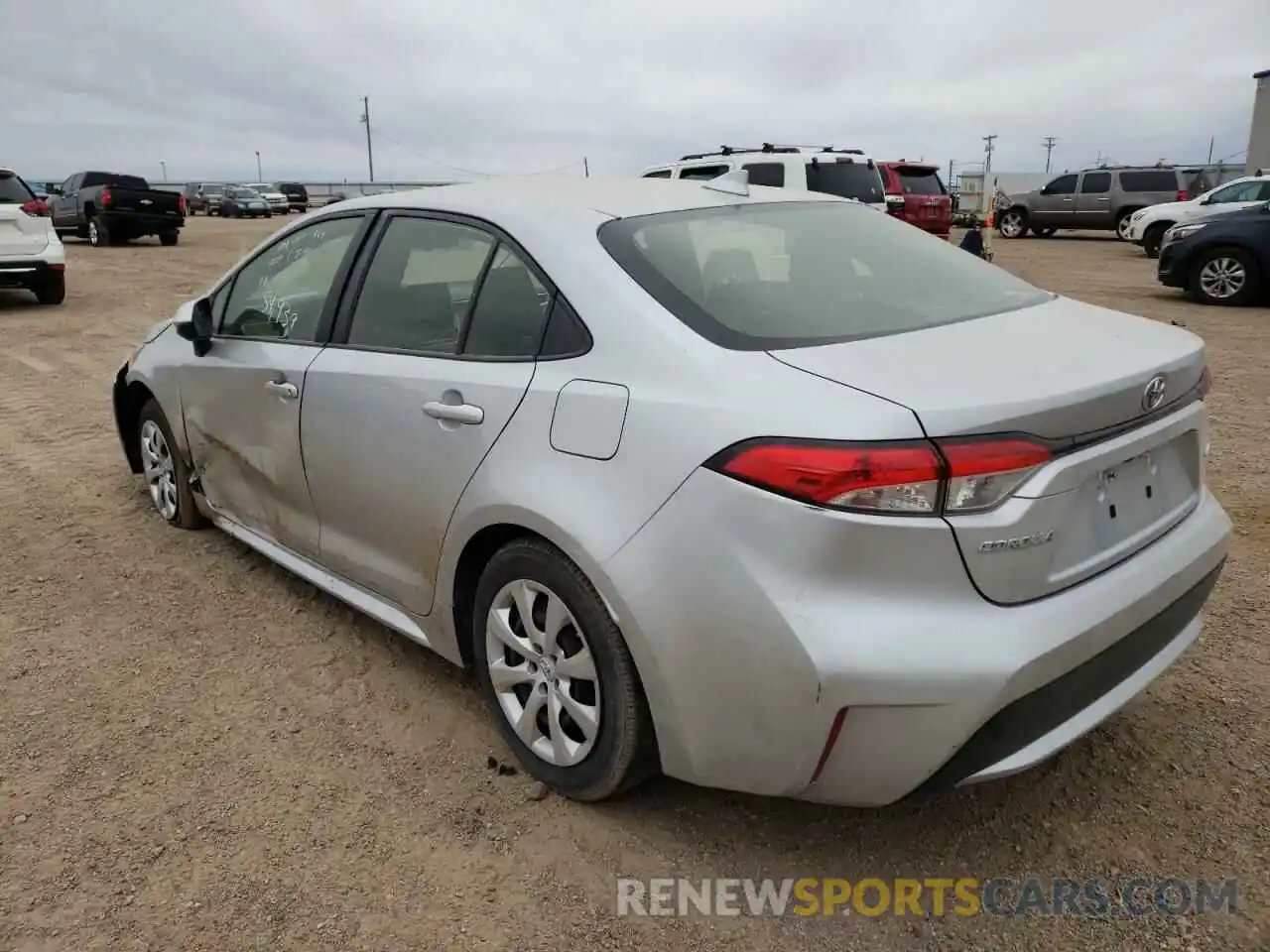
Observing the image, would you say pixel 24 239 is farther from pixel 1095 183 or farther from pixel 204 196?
pixel 204 196

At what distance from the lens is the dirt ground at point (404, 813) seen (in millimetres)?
2246

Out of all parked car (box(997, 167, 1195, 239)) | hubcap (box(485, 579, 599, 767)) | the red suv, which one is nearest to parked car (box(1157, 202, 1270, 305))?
the red suv

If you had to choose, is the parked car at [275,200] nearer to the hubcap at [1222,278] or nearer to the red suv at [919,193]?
the red suv at [919,193]

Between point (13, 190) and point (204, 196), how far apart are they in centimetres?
3381

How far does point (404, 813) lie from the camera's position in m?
2.64

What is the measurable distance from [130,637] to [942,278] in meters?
3.11

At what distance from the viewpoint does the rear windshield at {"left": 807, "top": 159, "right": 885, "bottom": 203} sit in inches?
504

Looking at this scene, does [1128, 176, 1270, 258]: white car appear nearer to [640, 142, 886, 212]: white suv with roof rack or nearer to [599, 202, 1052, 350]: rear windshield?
[640, 142, 886, 212]: white suv with roof rack

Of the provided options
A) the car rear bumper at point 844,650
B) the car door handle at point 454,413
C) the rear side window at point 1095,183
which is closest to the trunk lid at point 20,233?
the car door handle at point 454,413

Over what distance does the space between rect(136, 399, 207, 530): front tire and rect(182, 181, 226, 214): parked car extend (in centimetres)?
4013

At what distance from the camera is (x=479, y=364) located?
2.71m

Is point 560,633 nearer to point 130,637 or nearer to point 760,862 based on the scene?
point 760,862

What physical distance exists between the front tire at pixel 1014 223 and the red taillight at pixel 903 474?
26588 millimetres

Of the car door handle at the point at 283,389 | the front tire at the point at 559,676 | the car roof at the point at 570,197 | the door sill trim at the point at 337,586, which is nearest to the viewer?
the front tire at the point at 559,676
